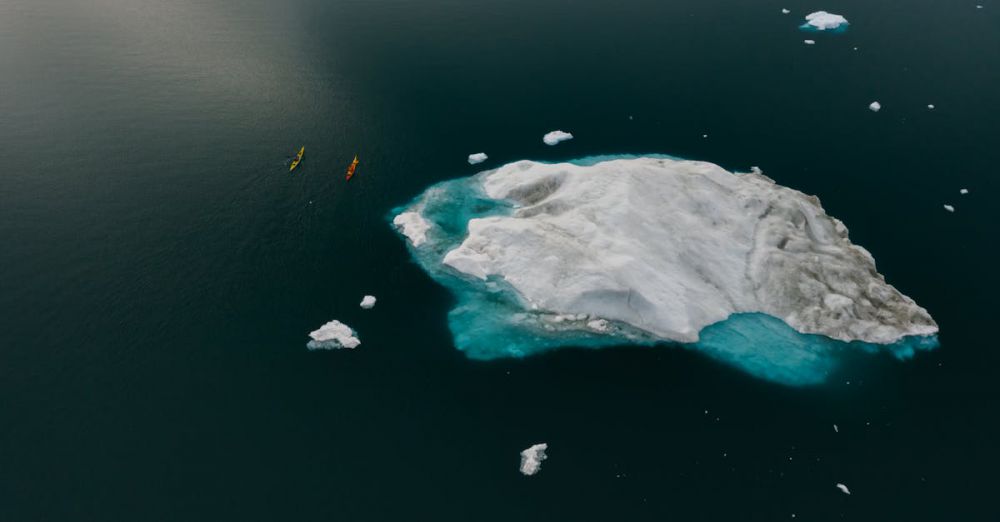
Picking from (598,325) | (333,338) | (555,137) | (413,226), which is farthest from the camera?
(555,137)

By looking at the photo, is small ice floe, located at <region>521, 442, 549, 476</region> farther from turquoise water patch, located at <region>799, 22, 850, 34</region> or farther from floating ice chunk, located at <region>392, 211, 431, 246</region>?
turquoise water patch, located at <region>799, 22, 850, 34</region>

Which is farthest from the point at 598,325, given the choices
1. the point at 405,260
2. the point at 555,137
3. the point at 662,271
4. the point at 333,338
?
the point at 555,137

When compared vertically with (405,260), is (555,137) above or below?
above

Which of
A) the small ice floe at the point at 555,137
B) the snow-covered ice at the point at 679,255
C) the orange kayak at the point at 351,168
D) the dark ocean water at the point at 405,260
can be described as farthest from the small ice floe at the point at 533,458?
the small ice floe at the point at 555,137

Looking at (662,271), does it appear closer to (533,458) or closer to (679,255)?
(679,255)

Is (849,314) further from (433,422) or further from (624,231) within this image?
(433,422)

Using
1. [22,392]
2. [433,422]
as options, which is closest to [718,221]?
[433,422]

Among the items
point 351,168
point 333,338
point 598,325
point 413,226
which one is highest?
point 351,168
